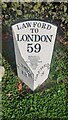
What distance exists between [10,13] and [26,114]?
1.62 feet

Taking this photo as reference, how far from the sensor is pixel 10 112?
5.16ft

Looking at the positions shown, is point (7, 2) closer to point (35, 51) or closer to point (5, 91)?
Result: point (35, 51)

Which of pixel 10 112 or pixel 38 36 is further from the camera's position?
pixel 10 112

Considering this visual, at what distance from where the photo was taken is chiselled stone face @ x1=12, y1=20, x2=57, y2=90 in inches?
57.2

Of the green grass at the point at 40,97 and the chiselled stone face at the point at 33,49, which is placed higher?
the chiselled stone face at the point at 33,49

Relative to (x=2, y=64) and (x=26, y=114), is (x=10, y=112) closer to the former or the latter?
(x=26, y=114)

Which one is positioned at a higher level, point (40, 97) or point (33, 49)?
point (33, 49)

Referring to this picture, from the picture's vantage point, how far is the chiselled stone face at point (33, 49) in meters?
1.45

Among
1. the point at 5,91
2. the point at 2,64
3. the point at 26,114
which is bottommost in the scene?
the point at 26,114

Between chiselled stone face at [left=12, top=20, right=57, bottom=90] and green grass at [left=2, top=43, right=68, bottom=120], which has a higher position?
chiselled stone face at [left=12, top=20, right=57, bottom=90]

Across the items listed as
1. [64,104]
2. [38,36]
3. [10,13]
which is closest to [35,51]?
[38,36]

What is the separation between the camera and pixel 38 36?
146cm

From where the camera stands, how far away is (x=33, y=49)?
1471 millimetres

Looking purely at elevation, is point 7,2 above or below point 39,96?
above
